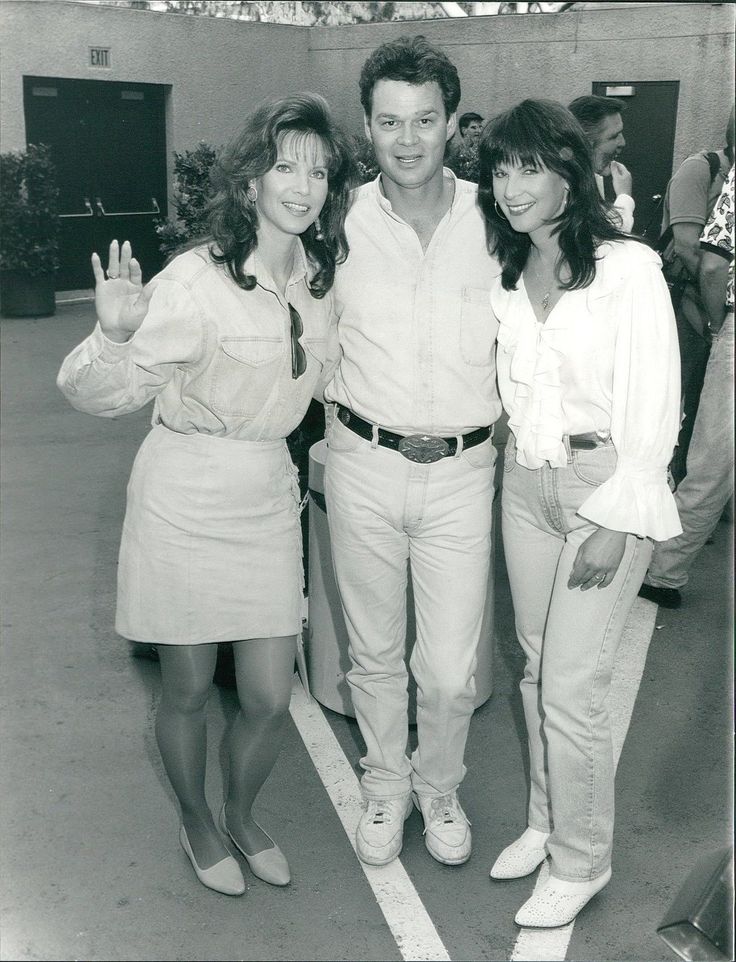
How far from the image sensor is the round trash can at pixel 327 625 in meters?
3.62

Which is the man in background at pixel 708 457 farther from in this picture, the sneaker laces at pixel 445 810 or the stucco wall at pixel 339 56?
the stucco wall at pixel 339 56

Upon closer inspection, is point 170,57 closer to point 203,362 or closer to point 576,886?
point 203,362

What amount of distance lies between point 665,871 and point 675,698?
1127 millimetres

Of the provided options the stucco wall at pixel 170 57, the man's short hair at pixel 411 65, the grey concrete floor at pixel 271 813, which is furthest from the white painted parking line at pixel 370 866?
the stucco wall at pixel 170 57

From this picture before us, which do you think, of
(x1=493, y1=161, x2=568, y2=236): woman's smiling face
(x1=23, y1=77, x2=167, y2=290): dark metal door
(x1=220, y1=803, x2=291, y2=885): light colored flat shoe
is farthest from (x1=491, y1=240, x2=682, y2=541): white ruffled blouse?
(x1=23, y1=77, x2=167, y2=290): dark metal door

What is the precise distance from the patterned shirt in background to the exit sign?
37.6ft

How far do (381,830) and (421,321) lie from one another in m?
1.44

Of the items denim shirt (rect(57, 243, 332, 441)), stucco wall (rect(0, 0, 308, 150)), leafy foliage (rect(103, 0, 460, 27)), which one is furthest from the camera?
leafy foliage (rect(103, 0, 460, 27))

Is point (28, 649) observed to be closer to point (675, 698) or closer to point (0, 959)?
point (0, 959)

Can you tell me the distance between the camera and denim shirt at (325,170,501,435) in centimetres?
274

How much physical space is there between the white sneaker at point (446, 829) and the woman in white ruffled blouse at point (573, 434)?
31cm

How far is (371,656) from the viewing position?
300 cm

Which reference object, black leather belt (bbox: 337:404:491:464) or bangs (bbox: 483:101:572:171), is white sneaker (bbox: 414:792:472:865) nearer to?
black leather belt (bbox: 337:404:491:464)

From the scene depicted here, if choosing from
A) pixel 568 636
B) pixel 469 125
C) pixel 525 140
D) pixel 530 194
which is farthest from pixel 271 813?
pixel 469 125
